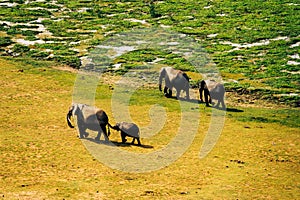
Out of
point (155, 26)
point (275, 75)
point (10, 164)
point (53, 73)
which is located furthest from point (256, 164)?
point (155, 26)

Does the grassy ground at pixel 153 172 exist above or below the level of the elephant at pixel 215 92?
below

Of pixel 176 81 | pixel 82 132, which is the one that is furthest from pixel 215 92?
pixel 82 132

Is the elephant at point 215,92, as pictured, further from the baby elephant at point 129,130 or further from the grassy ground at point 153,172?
the baby elephant at point 129,130

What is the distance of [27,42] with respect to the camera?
176 ft

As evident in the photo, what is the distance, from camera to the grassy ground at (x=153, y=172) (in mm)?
23531

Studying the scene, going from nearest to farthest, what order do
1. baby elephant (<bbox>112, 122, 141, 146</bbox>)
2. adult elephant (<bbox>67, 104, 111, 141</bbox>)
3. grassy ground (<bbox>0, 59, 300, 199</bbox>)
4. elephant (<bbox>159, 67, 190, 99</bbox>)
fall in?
grassy ground (<bbox>0, 59, 300, 199</bbox>) < baby elephant (<bbox>112, 122, 141, 146</bbox>) < adult elephant (<bbox>67, 104, 111, 141</bbox>) < elephant (<bbox>159, 67, 190, 99</bbox>)

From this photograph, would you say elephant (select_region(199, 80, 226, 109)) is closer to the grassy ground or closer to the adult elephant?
the grassy ground

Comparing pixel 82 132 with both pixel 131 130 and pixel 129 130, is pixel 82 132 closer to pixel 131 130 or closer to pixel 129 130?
pixel 129 130

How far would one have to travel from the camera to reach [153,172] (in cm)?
2577

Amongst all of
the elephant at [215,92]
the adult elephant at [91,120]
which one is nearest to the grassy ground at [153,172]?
the adult elephant at [91,120]

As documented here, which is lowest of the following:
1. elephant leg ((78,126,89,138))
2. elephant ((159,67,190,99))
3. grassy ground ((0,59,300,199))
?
grassy ground ((0,59,300,199))

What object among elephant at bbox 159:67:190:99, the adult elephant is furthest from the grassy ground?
elephant at bbox 159:67:190:99

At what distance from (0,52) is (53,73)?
8.33 metres

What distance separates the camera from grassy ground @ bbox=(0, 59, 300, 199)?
23.5 m
